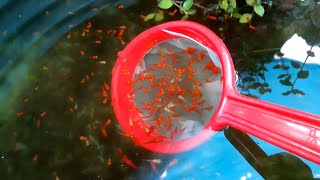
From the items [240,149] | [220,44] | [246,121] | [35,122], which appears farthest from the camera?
[35,122]

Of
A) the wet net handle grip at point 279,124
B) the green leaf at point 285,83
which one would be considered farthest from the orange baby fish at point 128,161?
the green leaf at point 285,83

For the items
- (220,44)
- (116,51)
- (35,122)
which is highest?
(220,44)

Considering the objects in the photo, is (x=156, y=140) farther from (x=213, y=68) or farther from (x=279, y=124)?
(x=279, y=124)

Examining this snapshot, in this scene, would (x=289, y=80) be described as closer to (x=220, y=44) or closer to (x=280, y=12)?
(x=280, y=12)

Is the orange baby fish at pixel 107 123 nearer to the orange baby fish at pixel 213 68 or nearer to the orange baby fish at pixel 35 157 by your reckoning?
the orange baby fish at pixel 35 157

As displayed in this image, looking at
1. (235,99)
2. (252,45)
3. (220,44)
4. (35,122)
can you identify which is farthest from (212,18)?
(35,122)

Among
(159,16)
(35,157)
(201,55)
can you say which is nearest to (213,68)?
(201,55)
